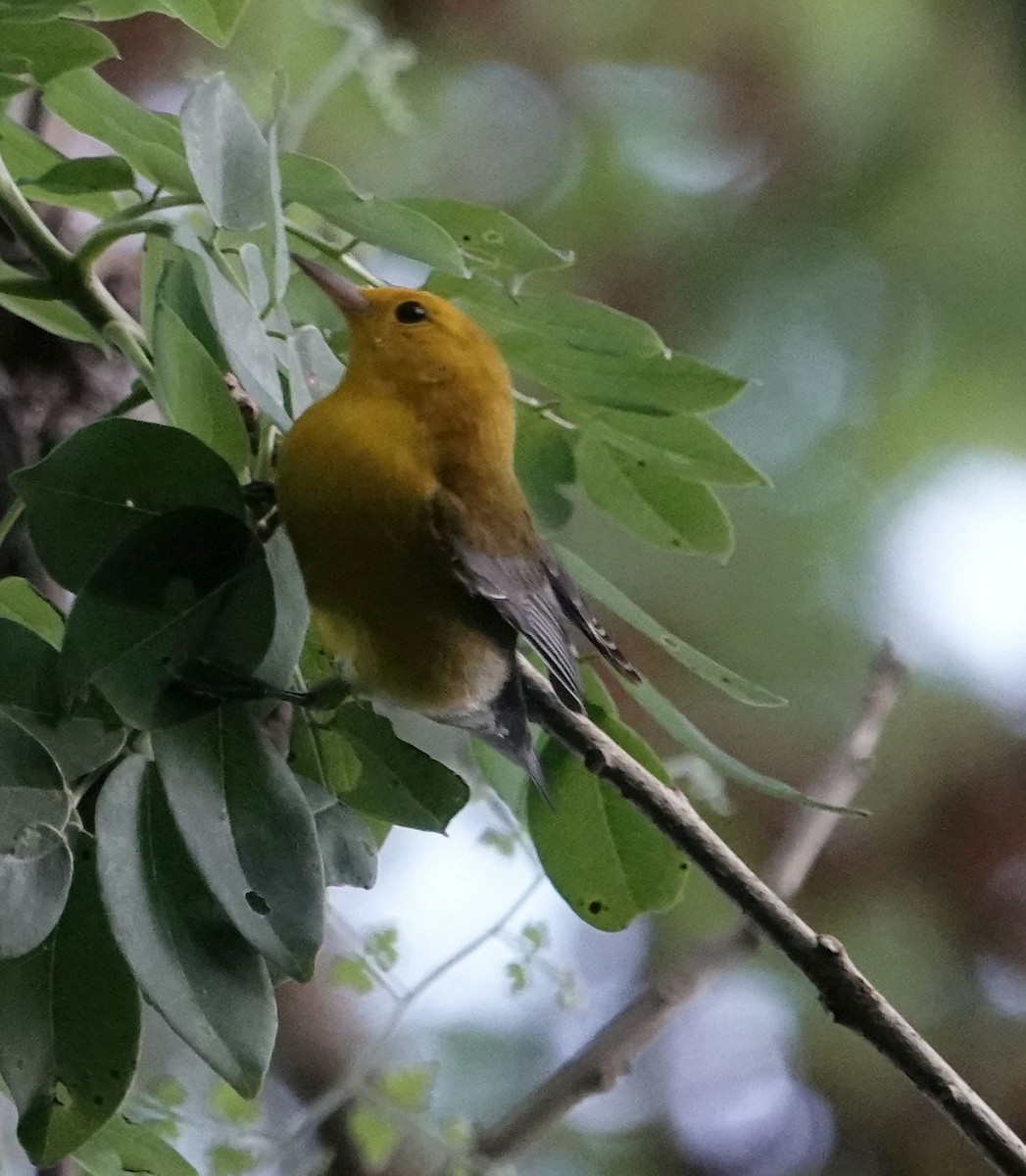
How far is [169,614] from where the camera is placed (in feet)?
1.86

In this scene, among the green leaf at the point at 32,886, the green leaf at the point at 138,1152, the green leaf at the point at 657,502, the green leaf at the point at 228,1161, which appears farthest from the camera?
the green leaf at the point at 228,1161

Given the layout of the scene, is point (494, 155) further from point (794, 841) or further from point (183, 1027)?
point (183, 1027)

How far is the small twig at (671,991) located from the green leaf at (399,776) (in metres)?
0.51

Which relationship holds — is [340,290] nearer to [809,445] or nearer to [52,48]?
[52,48]

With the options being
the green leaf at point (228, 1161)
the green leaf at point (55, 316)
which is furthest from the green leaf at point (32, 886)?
the green leaf at point (228, 1161)

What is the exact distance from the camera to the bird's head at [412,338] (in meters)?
0.78

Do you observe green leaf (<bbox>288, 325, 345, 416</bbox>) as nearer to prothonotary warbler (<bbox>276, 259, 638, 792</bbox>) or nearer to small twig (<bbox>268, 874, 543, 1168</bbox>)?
prothonotary warbler (<bbox>276, 259, 638, 792</bbox>)

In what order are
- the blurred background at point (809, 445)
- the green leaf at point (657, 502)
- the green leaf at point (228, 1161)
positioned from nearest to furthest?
the green leaf at point (657, 502), the green leaf at point (228, 1161), the blurred background at point (809, 445)

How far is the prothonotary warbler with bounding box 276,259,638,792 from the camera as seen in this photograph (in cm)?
63

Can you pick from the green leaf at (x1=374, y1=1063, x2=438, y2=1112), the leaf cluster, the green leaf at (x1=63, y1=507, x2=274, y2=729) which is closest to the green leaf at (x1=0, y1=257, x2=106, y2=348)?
the leaf cluster

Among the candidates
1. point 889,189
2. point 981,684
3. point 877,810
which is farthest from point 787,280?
point 877,810

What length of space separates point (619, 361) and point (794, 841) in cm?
63

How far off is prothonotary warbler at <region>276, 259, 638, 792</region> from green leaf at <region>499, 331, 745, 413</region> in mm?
64

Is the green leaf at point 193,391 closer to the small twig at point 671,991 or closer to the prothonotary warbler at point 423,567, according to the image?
the prothonotary warbler at point 423,567
